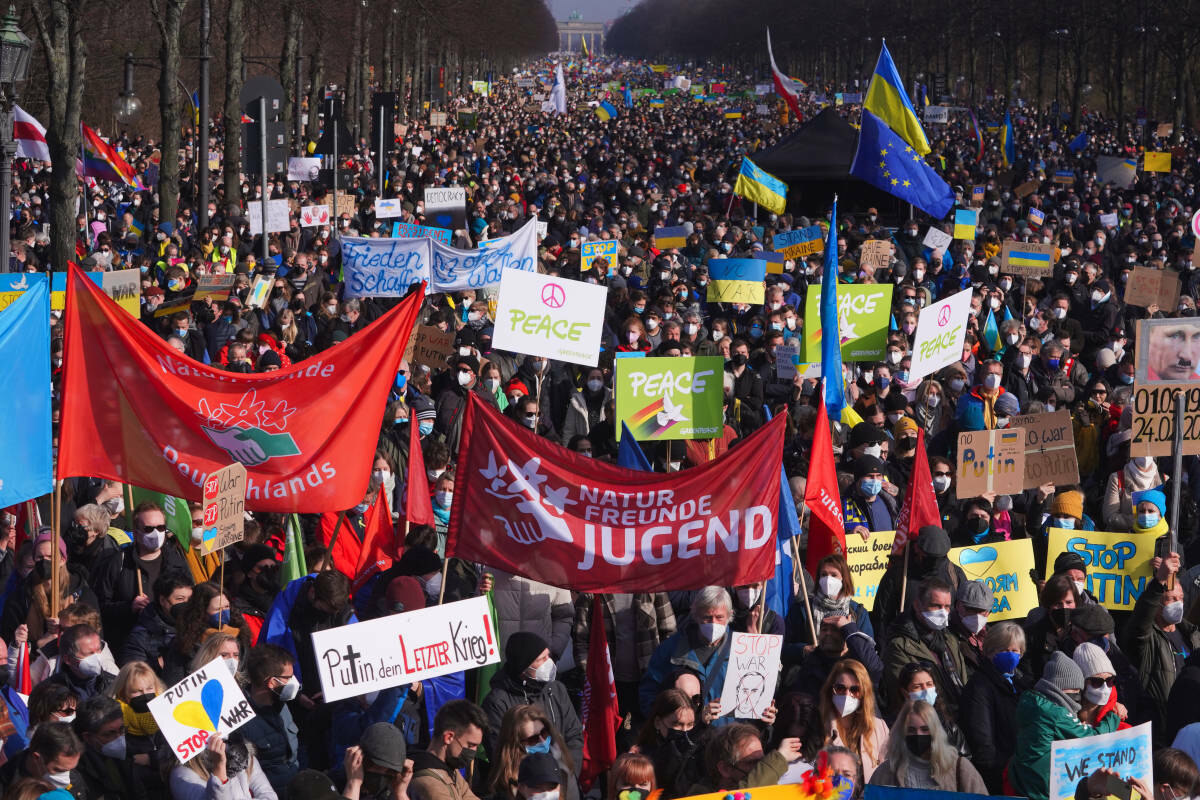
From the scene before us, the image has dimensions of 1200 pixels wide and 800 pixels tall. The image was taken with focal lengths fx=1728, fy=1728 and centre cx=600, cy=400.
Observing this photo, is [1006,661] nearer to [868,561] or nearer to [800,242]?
[868,561]

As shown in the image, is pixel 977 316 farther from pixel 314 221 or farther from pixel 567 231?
pixel 567 231

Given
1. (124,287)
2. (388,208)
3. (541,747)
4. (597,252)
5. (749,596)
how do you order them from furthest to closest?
(388,208) < (597,252) < (124,287) < (749,596) < (541,747)

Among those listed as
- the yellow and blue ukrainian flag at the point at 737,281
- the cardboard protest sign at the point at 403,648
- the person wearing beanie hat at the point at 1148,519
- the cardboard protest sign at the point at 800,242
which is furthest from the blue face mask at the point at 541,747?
the cardboard protest sign at the point at 800,242

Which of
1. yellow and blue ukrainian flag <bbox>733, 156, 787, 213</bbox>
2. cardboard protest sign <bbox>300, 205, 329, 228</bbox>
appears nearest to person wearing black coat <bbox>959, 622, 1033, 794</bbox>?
cardboard protest sign <bbox>300, 205, 329, 228</bbox>

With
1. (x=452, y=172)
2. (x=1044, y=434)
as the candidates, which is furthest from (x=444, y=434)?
(x=452, y=172)

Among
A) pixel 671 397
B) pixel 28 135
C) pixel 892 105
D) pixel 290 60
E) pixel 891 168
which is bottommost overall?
pixel 671 397

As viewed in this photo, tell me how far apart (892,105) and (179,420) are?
58.0 ft

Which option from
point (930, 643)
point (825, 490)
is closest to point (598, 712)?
point (930, 643)

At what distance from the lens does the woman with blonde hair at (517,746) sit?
588 centimetres

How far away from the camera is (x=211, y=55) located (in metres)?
38.0

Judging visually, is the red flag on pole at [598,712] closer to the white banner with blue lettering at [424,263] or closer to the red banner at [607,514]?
Answer: the red banner at [607,514]

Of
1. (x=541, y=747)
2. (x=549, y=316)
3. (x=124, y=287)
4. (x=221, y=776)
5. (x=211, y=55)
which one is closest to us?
(x=221, y=776)

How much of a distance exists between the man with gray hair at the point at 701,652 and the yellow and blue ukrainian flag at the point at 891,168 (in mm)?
15355

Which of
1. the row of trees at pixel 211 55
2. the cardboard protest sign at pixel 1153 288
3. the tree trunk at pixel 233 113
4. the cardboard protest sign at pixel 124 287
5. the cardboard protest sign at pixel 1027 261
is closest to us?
the cardboard protest sign at pixel 124 287
